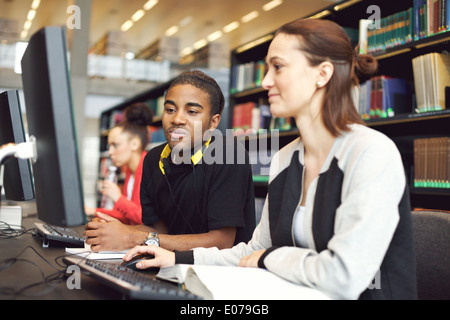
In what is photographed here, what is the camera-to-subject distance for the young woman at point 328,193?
0.82 meters

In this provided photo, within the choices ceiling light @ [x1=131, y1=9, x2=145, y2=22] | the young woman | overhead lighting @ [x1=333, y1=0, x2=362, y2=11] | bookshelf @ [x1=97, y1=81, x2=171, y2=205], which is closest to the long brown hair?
the young woman

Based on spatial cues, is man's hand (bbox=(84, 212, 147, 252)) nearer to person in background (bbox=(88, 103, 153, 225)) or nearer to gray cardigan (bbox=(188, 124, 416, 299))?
gray cardigan (bbox=(188, 124, 416, 299))

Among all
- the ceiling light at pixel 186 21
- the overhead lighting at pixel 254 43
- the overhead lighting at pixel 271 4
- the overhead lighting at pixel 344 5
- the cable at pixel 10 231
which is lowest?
the cable at pixel 10 231

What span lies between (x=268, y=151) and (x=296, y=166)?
7.65 feet

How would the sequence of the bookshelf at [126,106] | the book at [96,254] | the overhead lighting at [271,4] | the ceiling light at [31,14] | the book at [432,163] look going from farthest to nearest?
the ceiling light at [31,14], the overhead lighting at [271,4], the bookshelf at [126,106], the book at [432,163], the book at [96,254]

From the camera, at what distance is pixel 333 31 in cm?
105

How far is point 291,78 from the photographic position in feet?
3.40

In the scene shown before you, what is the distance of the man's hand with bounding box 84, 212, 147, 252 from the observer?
1.31 meters

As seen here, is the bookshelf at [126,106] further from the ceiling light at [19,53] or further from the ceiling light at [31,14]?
the ceiling light at [31,14]

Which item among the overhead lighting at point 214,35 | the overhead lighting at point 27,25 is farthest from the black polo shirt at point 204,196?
the overhead lighting at point 27,25

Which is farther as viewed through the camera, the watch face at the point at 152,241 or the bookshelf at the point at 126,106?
the bookshelf at the point at 126,106

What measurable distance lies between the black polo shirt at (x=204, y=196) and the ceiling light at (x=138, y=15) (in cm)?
859

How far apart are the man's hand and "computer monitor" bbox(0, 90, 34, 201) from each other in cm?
29

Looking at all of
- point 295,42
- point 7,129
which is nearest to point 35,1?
point 7,129
